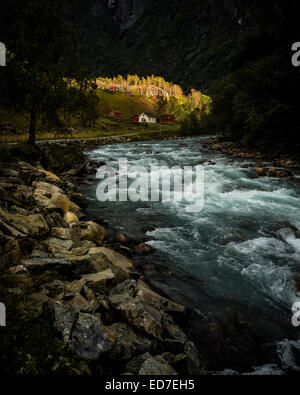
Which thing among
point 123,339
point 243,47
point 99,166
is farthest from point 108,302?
point 243,47

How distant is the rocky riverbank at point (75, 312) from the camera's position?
2.73 meters

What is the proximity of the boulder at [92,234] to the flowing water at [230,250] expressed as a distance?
1685 mm

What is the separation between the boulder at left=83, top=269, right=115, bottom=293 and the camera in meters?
4.56

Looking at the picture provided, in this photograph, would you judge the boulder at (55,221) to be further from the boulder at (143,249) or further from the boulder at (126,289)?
the boulder at (126,289)

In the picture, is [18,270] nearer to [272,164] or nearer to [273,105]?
[272,164]

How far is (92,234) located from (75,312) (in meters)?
4.29

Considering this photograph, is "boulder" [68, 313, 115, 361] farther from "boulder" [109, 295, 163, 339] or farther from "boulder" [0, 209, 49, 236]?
"boulder" [0, 209, 49, 236]

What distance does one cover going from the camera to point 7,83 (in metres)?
14.4

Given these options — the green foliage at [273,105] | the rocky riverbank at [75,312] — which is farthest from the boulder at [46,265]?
the green foliage at [273,105]

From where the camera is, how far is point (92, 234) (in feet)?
24.8

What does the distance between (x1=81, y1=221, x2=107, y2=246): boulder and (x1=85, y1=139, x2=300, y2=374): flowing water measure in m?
1.69
